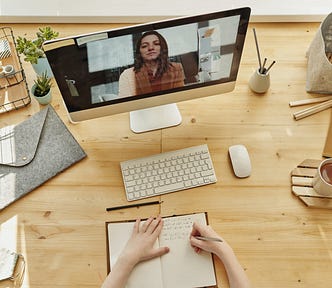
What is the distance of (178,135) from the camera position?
118 cm

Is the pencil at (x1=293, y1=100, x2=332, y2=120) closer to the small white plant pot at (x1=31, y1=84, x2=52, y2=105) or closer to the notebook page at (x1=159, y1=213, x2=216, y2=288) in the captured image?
the notebook page at (x1=159, y1=213, x2=216, y2=288)

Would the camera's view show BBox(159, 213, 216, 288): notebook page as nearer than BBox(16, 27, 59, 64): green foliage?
Yes

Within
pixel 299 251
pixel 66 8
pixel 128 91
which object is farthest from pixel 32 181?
pixel 299 251

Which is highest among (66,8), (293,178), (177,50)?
(66,8)

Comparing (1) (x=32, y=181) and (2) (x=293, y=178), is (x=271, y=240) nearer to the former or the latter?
(2) (x=293, y=178)

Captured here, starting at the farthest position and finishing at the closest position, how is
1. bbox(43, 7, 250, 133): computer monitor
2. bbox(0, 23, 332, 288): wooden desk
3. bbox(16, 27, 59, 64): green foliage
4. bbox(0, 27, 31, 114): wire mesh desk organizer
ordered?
bbox(0, 27, 31, 114): wire mesh desk organizer < bbox(16, 27, 59, 64): green foliage < bbox(0, 23, 332, 288): wooden desk < bbox(43, 7, 250, 133): computer monitor

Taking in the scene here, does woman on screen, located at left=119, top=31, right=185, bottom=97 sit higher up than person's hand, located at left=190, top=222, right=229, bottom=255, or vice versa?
woman on screen, located at left=119, top=31, right=185, bottom=97

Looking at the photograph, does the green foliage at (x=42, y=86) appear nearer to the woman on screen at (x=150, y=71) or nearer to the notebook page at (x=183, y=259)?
the woman on screen at (x=150, y=71)

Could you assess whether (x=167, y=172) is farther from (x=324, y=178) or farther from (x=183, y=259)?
(x=324, y=178)

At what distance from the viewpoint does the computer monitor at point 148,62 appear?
883 millimetres

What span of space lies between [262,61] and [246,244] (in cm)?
61

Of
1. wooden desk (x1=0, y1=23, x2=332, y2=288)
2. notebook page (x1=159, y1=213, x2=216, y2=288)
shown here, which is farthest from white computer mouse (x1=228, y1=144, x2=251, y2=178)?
notebook page (x1=159, y1=213, x2=216, y2=288)

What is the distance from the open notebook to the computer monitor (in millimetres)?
326

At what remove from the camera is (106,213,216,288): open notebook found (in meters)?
0.96
